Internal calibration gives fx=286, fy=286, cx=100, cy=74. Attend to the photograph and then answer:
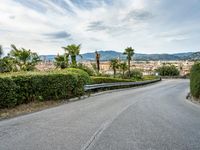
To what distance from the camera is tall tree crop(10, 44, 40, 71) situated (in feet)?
153

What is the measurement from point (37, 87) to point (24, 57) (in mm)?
34380

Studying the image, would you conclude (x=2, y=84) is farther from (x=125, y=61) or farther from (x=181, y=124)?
(x=125, y=61)

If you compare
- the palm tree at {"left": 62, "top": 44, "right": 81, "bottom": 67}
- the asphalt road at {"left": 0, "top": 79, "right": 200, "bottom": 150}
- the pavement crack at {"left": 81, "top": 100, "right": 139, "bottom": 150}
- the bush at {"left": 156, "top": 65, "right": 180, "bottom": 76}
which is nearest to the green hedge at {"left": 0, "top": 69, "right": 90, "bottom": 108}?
the asphalt road at {"left": 0, "top": 79, "right": 200, "bottom": 150}

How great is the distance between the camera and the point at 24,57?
156 ft

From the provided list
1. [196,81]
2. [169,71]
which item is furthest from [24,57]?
[169,71]

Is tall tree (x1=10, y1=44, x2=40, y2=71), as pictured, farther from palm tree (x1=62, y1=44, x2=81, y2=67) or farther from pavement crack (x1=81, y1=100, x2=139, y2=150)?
pavement crack (x1=81, y1=100, x2=139, y2=150)

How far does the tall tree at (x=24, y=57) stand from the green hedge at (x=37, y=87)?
28868mm

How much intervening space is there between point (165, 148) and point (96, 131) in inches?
92.5

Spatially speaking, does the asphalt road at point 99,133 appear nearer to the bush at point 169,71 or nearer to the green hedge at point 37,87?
the green hedge at point 37,87

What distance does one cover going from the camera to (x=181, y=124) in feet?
30.5

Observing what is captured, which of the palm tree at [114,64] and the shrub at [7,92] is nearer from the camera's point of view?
the shrub at [7,92]

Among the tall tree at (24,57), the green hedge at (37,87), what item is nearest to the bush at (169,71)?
the tall tree at (24,57)

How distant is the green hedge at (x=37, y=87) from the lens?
1220cm

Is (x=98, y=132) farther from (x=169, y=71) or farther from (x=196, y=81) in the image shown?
(x=169, y=71)
